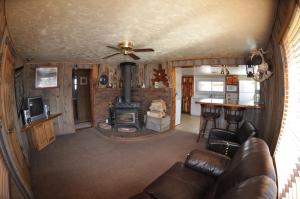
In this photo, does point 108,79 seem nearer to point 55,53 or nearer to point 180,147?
point 55,53

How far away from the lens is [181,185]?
173cm

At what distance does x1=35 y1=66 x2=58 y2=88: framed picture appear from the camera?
4535mm

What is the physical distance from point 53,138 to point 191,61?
4.54 m

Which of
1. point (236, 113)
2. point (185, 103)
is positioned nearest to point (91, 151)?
point (236, 113)

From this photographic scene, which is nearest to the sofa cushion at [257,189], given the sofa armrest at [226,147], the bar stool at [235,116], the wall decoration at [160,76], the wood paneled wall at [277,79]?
the wood paneled wall at [277,79]

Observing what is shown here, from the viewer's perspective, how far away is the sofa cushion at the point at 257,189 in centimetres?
89

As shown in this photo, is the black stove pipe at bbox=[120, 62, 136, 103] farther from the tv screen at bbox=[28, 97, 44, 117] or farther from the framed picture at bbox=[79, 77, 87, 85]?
the tv screen at bbox=[28, 97, 44, 117]

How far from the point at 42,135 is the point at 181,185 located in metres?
3.80

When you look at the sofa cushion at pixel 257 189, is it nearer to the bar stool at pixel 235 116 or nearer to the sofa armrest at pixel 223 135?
the sofa armrest at pixel 223 135

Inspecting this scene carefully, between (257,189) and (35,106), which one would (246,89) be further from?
(35,106)

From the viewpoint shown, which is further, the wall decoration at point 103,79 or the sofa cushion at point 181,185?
the wall decoration at point 103,79

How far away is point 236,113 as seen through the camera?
161 inches

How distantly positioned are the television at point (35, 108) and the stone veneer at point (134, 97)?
66.6 inches

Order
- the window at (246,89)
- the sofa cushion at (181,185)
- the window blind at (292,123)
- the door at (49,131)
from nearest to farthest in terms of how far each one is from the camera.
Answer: the window blind at (292,123) < the sofa cushion at (181,185) < the door at (49,131) < the window at (246,89)
